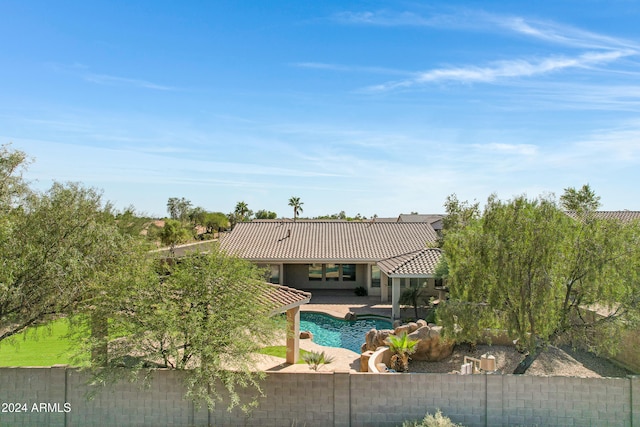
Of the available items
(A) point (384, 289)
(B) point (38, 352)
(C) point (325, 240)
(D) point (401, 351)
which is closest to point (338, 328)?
(A) point (384, 289)

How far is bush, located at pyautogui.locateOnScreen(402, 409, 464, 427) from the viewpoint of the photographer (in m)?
9.56

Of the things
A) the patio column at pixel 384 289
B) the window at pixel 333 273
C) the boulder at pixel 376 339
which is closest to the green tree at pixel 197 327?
the boulder at pixel 376 339

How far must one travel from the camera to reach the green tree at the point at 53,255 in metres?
10.8

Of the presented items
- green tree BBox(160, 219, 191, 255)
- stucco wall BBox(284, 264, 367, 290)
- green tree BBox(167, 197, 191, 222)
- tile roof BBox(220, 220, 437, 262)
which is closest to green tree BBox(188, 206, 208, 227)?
green tree BBox(167, 197, 191, 222)

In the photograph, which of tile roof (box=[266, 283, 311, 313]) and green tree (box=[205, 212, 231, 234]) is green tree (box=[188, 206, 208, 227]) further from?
tile roof (box=[266, 283, 311, 313])

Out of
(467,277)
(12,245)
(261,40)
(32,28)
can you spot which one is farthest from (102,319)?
(261,40)

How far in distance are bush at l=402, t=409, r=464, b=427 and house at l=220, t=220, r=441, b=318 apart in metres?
19.5

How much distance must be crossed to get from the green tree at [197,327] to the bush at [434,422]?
3.59 metres

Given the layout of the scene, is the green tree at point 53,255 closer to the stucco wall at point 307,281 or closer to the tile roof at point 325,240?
the tile roof at point 325,240

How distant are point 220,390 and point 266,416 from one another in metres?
1.26

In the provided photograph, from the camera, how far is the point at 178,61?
20.5 m

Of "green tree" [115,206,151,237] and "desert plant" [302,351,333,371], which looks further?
A: "green tree" [115,206,151,237]

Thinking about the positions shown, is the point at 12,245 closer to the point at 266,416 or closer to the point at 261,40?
the point at 266,416

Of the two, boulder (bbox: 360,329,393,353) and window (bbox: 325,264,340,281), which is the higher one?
window (bbox: 325,264,340,281)
